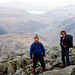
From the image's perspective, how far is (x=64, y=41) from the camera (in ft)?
25.8

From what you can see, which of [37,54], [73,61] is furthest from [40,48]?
[73,61]

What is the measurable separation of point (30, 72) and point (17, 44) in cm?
10291

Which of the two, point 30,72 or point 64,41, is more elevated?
point 64,41

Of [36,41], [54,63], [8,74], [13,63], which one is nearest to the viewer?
[36,41]

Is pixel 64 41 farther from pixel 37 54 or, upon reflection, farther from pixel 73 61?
pixel 73 61

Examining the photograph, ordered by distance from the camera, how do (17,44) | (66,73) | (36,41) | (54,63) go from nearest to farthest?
(66,73) → (36,41) → (54,63) → (17,44)

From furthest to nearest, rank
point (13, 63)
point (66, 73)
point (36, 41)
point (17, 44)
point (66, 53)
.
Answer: point (17, 44) → point (13, 63) → point (66, 53) → point (36, 41) → point (66, 73)

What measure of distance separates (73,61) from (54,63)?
147cm

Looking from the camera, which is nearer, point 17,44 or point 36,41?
point 36,41

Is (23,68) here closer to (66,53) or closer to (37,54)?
(37,54)

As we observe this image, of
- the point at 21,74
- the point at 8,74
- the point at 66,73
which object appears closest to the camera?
the point at 66,73

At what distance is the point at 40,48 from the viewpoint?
7.83 metres

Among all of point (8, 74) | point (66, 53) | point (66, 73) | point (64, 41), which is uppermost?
point (64, 41)

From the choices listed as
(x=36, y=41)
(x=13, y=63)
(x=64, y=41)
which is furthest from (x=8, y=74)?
(x=64, y=41)
